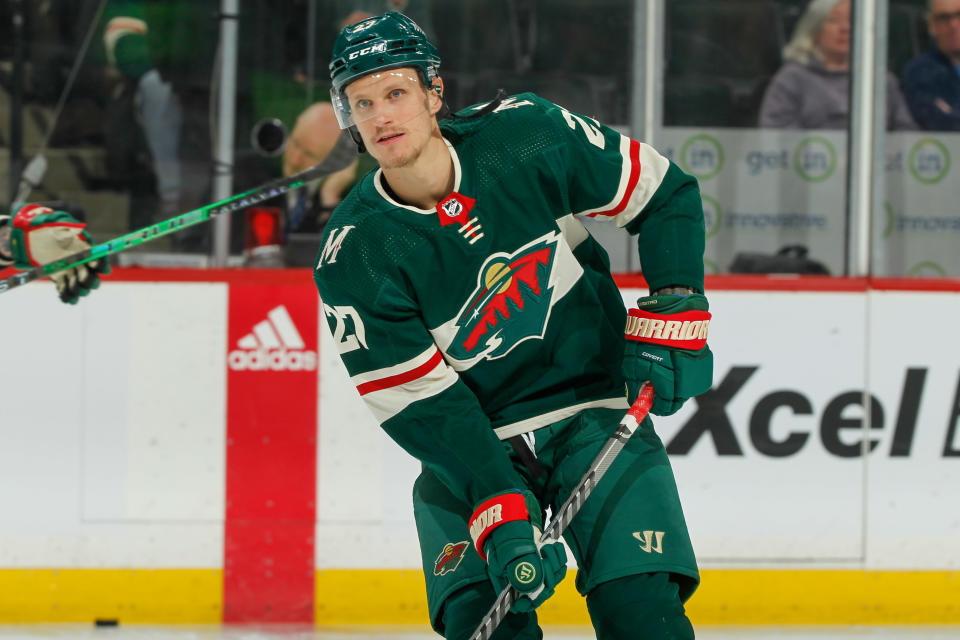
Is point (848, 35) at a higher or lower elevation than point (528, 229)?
higher

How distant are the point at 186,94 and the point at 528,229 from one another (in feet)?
6.40

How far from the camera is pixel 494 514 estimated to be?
186 cm

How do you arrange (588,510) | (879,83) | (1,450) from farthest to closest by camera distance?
(879,83), (1,450), (588,510)

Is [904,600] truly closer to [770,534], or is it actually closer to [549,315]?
[770,534]

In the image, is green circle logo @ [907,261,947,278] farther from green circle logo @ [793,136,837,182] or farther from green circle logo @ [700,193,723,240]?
green circle logo @ [700,193,723,240]

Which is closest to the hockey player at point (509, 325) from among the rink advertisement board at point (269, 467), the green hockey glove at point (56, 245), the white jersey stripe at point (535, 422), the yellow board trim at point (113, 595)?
the white jersey stripe at point (535, 422)

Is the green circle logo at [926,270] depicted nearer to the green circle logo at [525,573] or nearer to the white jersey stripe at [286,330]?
the white jersey stripe at [286,330]

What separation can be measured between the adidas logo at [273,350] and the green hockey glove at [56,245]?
2.00 ft

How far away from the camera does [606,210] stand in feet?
6.66

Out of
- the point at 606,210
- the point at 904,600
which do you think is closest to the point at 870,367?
the point at 904,600

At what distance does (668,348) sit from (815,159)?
1.89 metres

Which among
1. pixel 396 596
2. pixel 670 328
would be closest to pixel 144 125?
pixel 396 596

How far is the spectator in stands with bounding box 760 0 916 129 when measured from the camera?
3.55 meters

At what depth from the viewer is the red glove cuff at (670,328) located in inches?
76.5
